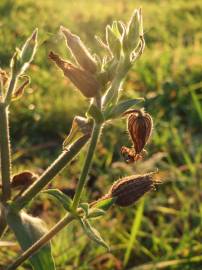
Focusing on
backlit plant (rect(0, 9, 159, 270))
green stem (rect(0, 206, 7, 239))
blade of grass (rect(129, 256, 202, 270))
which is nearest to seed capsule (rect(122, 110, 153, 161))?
backlit plant (rect(0, 9, 159, 270))

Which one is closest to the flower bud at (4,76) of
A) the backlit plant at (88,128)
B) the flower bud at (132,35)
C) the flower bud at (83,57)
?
the backlit plant at (88,128)

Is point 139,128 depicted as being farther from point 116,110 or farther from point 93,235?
point 93,235

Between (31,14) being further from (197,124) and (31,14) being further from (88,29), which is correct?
(197,124)

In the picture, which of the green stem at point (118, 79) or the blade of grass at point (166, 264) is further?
the blade of grass at point (166, 264)

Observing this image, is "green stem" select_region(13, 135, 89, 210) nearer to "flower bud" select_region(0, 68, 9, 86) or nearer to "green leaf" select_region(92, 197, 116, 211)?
"green leaf" select_region(92, 197, 116, 211)

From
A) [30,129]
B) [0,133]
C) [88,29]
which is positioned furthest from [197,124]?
[0,133]

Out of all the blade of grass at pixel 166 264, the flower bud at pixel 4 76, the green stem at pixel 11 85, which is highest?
the flower bud at pixel 4 76

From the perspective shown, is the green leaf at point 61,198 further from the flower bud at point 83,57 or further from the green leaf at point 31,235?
the flower bud at point 83,57
